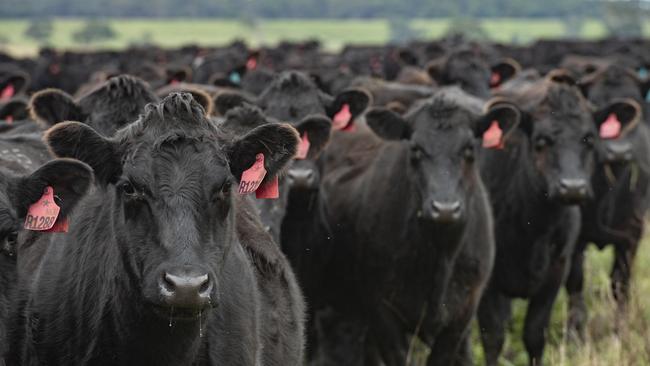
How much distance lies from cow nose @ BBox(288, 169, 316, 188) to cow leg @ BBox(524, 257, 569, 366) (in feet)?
6.82

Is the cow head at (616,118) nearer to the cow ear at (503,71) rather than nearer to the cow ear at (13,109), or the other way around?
the cow ear at (13,109)

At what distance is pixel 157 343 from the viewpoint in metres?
3.96

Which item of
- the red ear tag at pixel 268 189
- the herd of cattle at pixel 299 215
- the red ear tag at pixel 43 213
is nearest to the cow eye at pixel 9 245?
the herd of cattle at pixel 299 215

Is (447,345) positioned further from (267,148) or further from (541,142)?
(267,148)

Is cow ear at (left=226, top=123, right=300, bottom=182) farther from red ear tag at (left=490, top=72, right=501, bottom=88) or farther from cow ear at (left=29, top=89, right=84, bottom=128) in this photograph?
red ear tag at (left=490, top=72, right=501, bottom=88)

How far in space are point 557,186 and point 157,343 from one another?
3.99 metres

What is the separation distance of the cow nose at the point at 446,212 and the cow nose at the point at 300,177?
941mm

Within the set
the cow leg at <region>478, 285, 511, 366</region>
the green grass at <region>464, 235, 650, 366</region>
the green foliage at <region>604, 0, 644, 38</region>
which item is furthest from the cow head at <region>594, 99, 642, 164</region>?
the green foliage at <region>604, 0, 644, 38</region>

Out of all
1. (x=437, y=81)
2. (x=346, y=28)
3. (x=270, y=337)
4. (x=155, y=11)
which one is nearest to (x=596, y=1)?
(x=346, y=28)

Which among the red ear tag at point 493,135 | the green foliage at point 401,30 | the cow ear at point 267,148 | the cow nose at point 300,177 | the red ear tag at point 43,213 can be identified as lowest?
the green foliage at point 401,30

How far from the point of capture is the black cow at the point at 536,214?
24.6ft

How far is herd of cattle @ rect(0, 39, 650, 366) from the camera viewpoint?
385cm

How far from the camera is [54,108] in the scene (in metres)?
6.14

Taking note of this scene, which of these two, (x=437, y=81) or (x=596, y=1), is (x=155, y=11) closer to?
(x=596, y=1)
